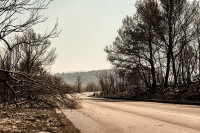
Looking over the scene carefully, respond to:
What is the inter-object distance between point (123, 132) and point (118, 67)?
23946 mm

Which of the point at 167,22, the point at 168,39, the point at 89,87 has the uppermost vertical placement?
the point at 167,22

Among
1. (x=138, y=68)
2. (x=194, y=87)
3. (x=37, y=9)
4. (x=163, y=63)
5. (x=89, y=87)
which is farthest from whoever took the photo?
(x=89, y=87)

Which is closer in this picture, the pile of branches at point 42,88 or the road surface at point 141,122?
the pile of branches at point 42,88

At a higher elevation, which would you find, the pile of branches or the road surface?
the pile of branches

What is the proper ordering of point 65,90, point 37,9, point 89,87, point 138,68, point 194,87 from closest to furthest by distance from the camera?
1. point 37,9
2. point 65,90
3. point 194,87
4. point 138,68
5. point 89,87

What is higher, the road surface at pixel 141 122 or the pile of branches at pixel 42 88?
the pile of branches at pixel 42 88

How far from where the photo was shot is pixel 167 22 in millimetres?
25984

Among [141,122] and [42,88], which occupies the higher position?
[42,88]

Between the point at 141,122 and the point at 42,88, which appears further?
the point at 141,122

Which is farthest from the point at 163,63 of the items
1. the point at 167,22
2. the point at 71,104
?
the point at 71,104

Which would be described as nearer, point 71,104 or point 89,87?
point 71,104

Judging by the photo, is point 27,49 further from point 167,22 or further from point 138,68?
point 167,22

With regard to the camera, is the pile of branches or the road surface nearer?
the pile of branches

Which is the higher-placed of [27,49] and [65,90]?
[27,49]
